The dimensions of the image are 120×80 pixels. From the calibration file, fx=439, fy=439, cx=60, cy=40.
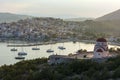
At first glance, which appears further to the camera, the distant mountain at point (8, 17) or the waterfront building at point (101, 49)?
the distant mountain at point (8, 17)

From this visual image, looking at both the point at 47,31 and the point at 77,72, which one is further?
the point at 47,31

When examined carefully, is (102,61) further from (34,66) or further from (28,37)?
(28,37)

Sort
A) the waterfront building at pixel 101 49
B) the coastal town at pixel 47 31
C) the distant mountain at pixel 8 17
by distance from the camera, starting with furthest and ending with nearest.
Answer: the distant mountain at pixel 8 17 < the coastal town at pixel 47 31 < the waterfront building at pixel 101 49

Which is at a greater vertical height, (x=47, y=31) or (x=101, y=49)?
(x=101, y=49)

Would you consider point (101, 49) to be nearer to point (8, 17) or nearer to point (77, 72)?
point (77, 72)

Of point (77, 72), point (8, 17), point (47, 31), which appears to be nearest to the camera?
point (77, 72)

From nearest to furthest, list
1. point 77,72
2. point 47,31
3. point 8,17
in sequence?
point 77,72 < point 47,31 < point 8,17

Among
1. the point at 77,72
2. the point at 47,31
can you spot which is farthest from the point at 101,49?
the point at 47,31

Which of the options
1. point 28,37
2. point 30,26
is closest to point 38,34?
point 28,37

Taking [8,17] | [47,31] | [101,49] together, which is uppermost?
[8,17]

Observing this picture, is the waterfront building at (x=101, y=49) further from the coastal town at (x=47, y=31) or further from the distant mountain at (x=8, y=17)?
the distant mountain at (x=8, y=17)

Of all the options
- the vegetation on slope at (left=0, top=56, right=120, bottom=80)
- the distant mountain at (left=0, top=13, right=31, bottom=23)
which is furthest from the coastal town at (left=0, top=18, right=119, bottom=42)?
the vegetation on slope at (left=0, top=56, right=120, bottom=80)

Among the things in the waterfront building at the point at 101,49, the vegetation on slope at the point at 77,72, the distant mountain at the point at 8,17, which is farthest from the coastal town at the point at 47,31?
the vegetation on slope at the point at 77,72
